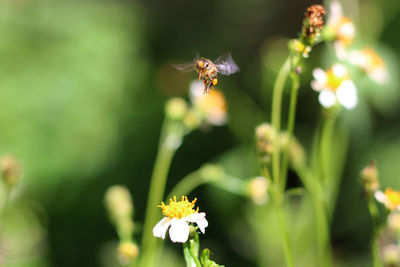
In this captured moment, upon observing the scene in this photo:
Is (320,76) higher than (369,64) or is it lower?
lower

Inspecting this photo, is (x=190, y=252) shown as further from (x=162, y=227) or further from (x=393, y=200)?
(x=393, y=200)

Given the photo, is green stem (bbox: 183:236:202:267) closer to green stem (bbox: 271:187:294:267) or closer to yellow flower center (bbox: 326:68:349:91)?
green stem (bbox: 271:187:294:267)

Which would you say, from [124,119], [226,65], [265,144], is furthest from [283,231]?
[124,119]

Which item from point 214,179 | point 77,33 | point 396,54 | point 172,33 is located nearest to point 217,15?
point 172,33

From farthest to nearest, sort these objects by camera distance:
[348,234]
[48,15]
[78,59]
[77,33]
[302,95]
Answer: [48,15] → [77,33] → [78,59] → [302,95] → [348,234]

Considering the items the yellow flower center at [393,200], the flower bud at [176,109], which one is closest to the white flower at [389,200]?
the yellow flower center at [393,200]

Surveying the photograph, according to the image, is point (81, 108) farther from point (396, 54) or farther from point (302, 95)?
point (396, 54)
